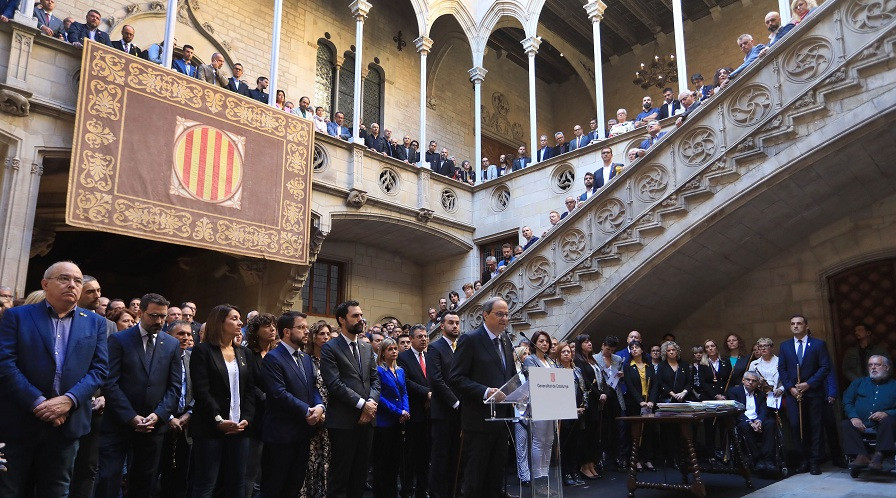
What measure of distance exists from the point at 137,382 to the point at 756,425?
674 centimetres

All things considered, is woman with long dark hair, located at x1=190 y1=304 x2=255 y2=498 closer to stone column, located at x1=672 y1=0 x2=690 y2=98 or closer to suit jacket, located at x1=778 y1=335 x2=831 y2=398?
suit jacket, located at x1=778 y1=335 x2=831 y2=398

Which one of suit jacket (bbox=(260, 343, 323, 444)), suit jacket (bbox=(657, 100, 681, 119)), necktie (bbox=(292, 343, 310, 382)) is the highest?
suit jacket (bbox=(657, 100, 681, 119))

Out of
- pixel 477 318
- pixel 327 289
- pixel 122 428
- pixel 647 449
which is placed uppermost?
pixel 327 289

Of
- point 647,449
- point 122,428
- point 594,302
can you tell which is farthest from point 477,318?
point 122,428

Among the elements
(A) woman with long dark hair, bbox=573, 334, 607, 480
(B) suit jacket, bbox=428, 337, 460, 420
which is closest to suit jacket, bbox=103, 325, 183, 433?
(B) suit jacket, bbox=428, 337, 460, 420

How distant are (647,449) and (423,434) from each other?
3279mm

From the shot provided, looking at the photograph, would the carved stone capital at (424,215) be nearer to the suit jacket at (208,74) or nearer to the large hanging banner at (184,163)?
the large hanging banner at (184,163)

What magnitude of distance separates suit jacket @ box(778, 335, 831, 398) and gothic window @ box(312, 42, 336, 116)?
502 inches

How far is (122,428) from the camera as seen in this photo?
14.9 feet

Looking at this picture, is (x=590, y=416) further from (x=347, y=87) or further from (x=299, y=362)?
(x=347, y=87)

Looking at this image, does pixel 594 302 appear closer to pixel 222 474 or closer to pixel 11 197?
pixel 222 474

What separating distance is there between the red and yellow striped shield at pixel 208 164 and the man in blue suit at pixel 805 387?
905cm

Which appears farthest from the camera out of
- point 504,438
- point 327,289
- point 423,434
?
point 327,289

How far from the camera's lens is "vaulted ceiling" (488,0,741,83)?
18.3 meters
